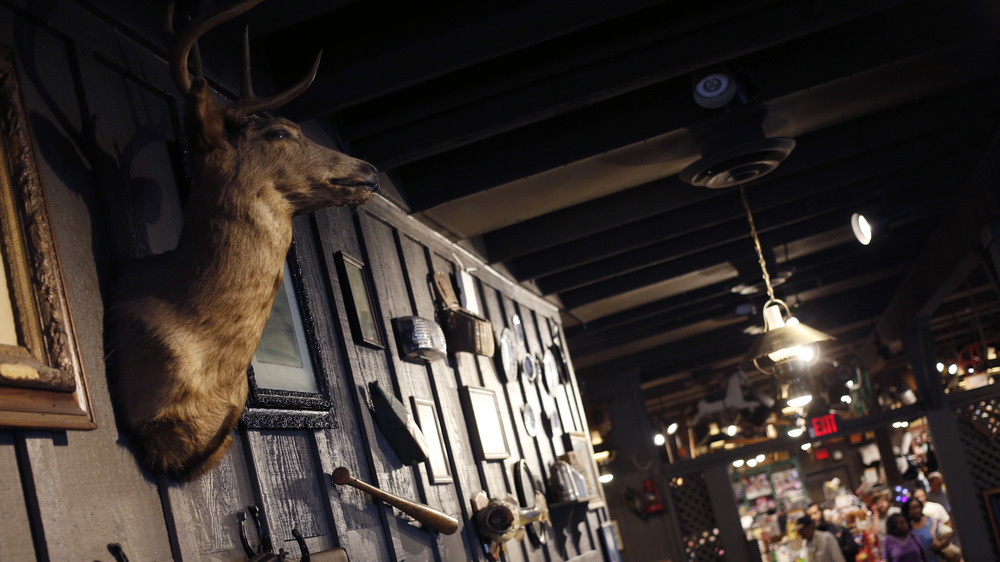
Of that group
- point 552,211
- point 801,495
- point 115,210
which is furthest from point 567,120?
point 801,495

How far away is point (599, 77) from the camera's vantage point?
3.75m

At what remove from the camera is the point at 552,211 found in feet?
18.5

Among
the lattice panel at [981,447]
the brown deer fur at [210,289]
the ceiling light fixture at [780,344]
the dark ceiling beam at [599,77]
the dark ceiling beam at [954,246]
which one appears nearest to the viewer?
the brown deer fur at [210,289]

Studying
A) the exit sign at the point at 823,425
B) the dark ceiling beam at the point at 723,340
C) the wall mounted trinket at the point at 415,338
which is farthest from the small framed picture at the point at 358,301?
the exit sign at the point at 823,425

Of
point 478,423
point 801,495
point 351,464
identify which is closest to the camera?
point 351,464

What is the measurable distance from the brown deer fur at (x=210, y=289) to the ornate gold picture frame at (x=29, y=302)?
168 millimetres

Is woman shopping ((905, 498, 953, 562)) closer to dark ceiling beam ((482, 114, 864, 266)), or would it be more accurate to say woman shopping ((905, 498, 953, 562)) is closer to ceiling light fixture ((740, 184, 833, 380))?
ceiling light fixture ((740, 184, 833, 380))

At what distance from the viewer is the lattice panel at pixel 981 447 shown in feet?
32.7

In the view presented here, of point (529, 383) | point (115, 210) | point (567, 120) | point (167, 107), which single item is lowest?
point (529, 383)

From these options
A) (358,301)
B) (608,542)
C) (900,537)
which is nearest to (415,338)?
(358,301)

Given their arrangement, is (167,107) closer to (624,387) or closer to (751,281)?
(751,281)

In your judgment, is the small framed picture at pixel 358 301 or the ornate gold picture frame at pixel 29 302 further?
the small framed picture at pixel 358 301

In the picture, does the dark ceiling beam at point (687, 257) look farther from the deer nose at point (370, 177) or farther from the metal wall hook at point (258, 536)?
the metal wall hook at point (258, 536)

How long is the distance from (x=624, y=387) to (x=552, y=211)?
6.68m
